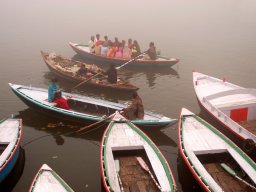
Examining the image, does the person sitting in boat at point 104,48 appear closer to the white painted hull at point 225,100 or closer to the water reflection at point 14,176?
the white painted hull at point 225,100

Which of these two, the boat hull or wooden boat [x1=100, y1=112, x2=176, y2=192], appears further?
the boat hull

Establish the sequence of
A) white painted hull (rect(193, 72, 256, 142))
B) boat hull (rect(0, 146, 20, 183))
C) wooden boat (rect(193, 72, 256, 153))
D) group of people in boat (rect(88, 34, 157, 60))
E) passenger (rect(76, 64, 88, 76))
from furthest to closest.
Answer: group of people in boat (rect(88, 34, 157, 60)) → passenger (rect(76, 64, 88, 76)) → white painted hull (rect(193, 72, 256, 142)) → wooden boat (rect(193, 72, 256, 153)) → boat hull (rect(0, 146, 20, 183))

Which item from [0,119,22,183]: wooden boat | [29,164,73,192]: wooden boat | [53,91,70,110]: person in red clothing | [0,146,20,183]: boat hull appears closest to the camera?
[29,164,73,192]: wooden boat

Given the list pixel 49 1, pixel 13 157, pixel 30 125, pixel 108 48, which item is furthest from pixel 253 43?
pixel 49 1

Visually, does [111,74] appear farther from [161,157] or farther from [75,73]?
[161,157]

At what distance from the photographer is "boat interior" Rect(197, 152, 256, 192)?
10405 mm

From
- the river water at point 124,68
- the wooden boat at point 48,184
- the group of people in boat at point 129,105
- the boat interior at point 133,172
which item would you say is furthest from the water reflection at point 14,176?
the boat interior at point 133,172

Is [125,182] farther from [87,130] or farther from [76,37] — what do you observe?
[76,37]

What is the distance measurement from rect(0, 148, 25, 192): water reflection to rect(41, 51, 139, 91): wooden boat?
7254mm

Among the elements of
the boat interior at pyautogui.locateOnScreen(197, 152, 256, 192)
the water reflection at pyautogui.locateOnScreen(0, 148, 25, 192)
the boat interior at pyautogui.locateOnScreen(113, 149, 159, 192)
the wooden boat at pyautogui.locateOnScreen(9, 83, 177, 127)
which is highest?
the wooden boat at pyautogui.locateOnScreen(9, 83, 177, 127)

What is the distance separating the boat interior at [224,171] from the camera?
10.4 meters

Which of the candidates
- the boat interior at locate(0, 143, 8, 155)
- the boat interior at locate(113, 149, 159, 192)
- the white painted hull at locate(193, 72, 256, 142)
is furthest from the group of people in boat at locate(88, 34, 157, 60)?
the boat interior at locate(0, 143, 8, 155)

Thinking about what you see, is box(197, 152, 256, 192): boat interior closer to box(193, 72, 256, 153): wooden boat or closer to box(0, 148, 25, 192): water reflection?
box(193, 72, 256, 153): wooden boat

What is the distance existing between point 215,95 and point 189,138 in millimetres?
4643
